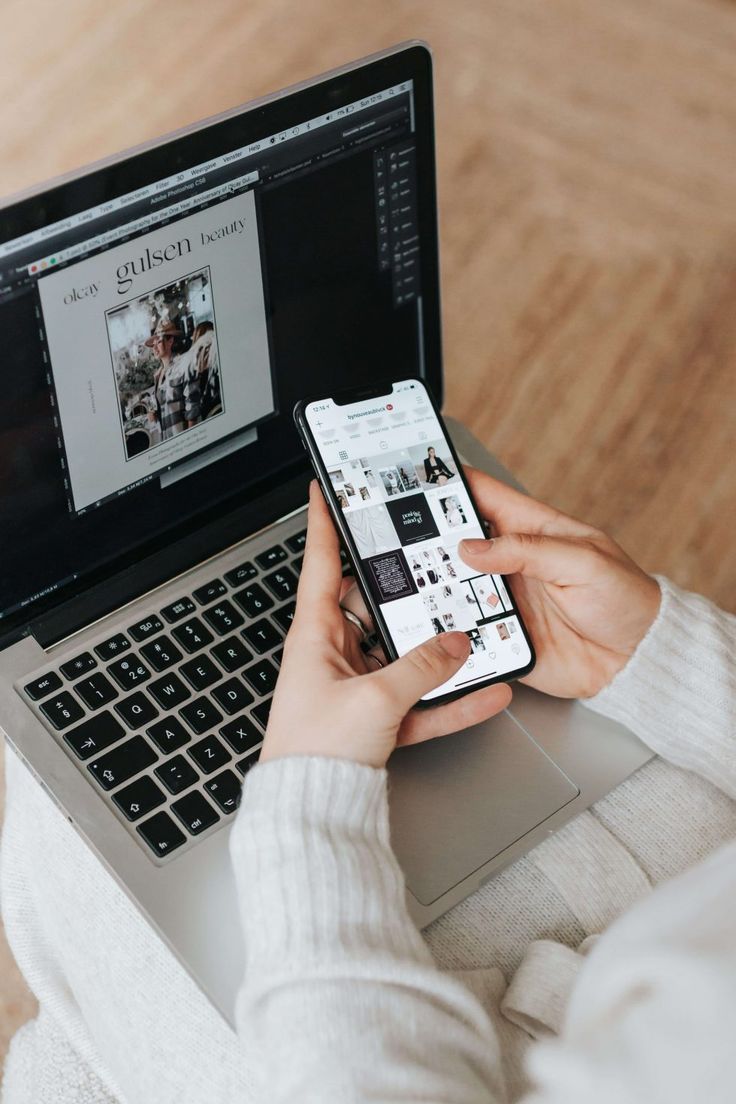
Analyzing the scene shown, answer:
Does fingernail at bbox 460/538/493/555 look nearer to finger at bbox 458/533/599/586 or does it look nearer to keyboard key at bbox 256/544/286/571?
finger at bbox 458/533/599/586

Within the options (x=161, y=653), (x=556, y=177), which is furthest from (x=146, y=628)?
(x=556, y=177)

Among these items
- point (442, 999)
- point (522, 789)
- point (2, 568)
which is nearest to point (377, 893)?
point (442, 999)

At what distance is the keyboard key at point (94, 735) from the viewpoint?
0.67 m

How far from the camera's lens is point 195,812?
655 millimetres

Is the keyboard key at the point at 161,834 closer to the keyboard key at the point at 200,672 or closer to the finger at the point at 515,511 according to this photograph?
the keyboard key at the point at 200,672

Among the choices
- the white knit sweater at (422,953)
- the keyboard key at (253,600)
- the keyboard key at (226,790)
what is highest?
the keyboard key at (253,600)

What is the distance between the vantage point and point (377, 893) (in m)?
0.55

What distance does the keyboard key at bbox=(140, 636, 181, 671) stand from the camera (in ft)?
2.32

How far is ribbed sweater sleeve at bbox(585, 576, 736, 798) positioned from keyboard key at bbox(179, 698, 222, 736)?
0.26 metres

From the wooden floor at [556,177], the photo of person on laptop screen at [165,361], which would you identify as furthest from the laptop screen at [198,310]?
the wooden floor at [556,177]

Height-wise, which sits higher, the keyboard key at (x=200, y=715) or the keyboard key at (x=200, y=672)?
the keyboard key at (x=200, y=672)

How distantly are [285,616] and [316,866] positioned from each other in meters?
0.23

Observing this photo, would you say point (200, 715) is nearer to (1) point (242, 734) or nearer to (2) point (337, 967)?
(1) point (242, 734)

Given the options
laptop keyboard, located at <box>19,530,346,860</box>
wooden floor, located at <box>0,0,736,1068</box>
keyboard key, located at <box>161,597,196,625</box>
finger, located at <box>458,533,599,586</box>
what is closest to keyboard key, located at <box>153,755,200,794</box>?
laptop keyboard, located at <box>19,530,346,860</box>
